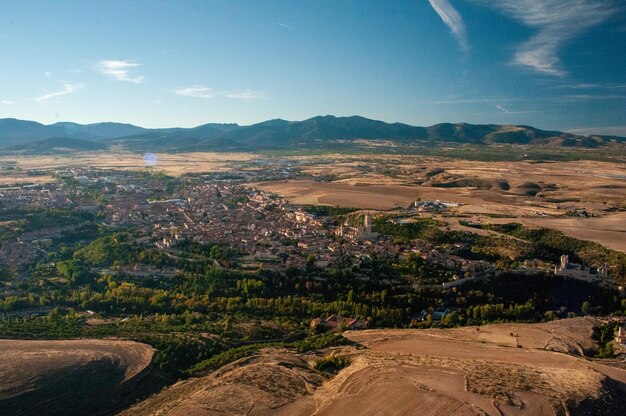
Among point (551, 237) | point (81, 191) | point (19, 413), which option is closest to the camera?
point (19, 413)

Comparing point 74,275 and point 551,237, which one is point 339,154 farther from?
point 74,275

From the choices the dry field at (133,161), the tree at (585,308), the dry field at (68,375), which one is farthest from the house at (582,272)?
the dry field at (133,161)

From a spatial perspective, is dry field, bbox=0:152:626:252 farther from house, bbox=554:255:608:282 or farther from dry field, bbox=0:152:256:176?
house, bbox=554:255:608:282

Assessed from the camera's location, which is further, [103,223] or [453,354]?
[103,223]

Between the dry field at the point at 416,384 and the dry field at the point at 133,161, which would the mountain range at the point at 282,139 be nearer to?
the dry field at the point at 133,161

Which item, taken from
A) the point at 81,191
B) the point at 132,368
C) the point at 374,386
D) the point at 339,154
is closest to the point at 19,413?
the point at 132,368

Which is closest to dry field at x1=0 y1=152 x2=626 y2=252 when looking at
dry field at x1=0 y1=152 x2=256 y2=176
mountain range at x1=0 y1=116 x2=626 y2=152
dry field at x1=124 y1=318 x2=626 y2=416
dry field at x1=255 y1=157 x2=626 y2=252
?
dry field at x1=255 y1=157 x2=626 y2=252
